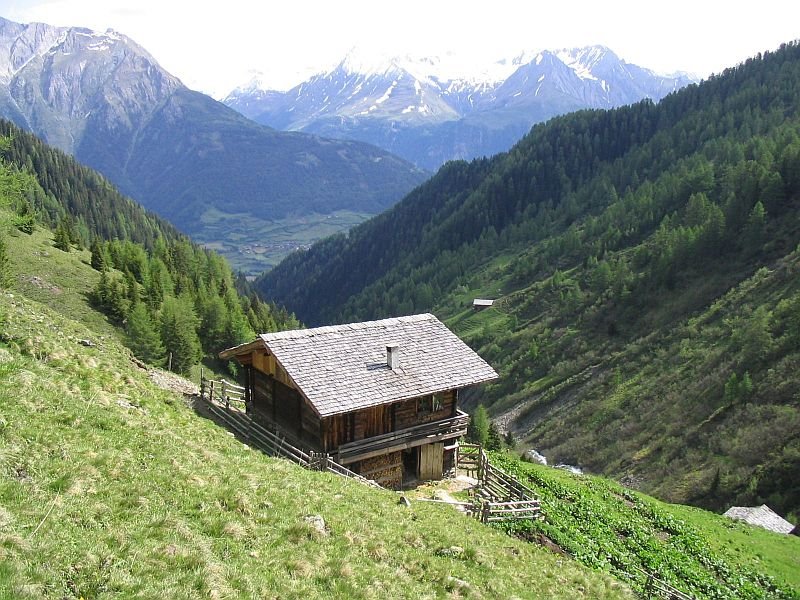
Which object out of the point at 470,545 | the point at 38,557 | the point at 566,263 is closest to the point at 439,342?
the point at 470,545

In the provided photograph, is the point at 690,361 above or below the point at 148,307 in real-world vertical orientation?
below

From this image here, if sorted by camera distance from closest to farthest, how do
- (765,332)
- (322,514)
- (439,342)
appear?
1. (322,514)
2. (439,342)
3. (765,332)

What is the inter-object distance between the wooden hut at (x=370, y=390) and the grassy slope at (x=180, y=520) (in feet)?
16.6

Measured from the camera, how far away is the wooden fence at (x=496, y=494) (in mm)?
27422

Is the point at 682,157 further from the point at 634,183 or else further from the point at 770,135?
the point at 770,135

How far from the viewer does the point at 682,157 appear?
186 metres

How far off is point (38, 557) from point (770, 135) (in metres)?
187

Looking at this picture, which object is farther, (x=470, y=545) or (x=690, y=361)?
(x=690, y=361)

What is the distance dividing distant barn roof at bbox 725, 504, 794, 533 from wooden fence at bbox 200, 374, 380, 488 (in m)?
30.0

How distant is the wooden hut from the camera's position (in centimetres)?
2956

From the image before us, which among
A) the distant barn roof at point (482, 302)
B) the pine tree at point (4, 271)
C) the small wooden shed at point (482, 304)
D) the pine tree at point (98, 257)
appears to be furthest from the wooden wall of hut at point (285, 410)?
the distant barn roof at point (482, 302)

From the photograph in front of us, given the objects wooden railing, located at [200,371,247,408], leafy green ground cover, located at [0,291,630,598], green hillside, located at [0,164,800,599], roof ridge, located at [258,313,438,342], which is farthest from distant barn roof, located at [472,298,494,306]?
leafy green ground cover, located at [0,291,630,598]

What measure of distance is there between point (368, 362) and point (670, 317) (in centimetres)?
8172

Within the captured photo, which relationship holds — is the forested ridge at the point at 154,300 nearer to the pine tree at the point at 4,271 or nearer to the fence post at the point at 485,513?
the pine tree at the point at 4,271
